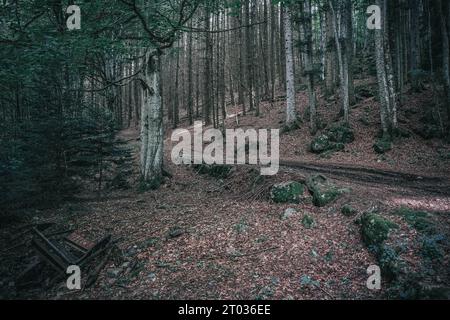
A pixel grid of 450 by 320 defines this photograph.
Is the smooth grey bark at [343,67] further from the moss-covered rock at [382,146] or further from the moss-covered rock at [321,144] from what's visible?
the moss-covered rock at [382,146]

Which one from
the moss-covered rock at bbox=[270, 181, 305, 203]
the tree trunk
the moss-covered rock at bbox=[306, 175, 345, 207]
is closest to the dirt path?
the moss-covered rock at bbox=[306, 175, 345, 207]

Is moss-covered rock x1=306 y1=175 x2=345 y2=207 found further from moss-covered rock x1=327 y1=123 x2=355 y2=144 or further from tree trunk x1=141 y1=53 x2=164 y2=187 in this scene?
moss-covered rock x1=327 y1=123 x2=355 y2=144

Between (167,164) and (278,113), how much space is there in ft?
38.1

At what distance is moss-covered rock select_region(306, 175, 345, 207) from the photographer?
813 cm

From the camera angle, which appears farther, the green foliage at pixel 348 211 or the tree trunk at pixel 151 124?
the tree trunk at pixel 151 124

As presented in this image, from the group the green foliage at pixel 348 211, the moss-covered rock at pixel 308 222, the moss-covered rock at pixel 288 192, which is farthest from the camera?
the moss-covered rock at pixel 288 192

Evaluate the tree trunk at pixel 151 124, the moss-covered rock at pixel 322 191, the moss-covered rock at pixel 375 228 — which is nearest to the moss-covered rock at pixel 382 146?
the moss-covered rock at pixel 322 191

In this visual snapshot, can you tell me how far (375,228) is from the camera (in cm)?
626

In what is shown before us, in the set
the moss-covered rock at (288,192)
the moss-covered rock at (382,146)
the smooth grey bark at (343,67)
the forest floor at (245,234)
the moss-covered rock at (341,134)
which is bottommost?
the forest floor at (245,234)

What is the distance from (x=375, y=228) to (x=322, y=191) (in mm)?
2234

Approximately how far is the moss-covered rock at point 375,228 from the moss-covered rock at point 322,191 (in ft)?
5.07

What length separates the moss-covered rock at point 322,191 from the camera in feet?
26.7

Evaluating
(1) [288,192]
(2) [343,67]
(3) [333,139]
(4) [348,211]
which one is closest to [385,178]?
(4) [348,211]

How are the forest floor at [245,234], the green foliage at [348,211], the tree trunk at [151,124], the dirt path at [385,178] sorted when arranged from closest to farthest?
the forest floor at [245,234]
the green foliage at [348,211]
the dirt path at [385,178]
the tree trunk at [151,124]
